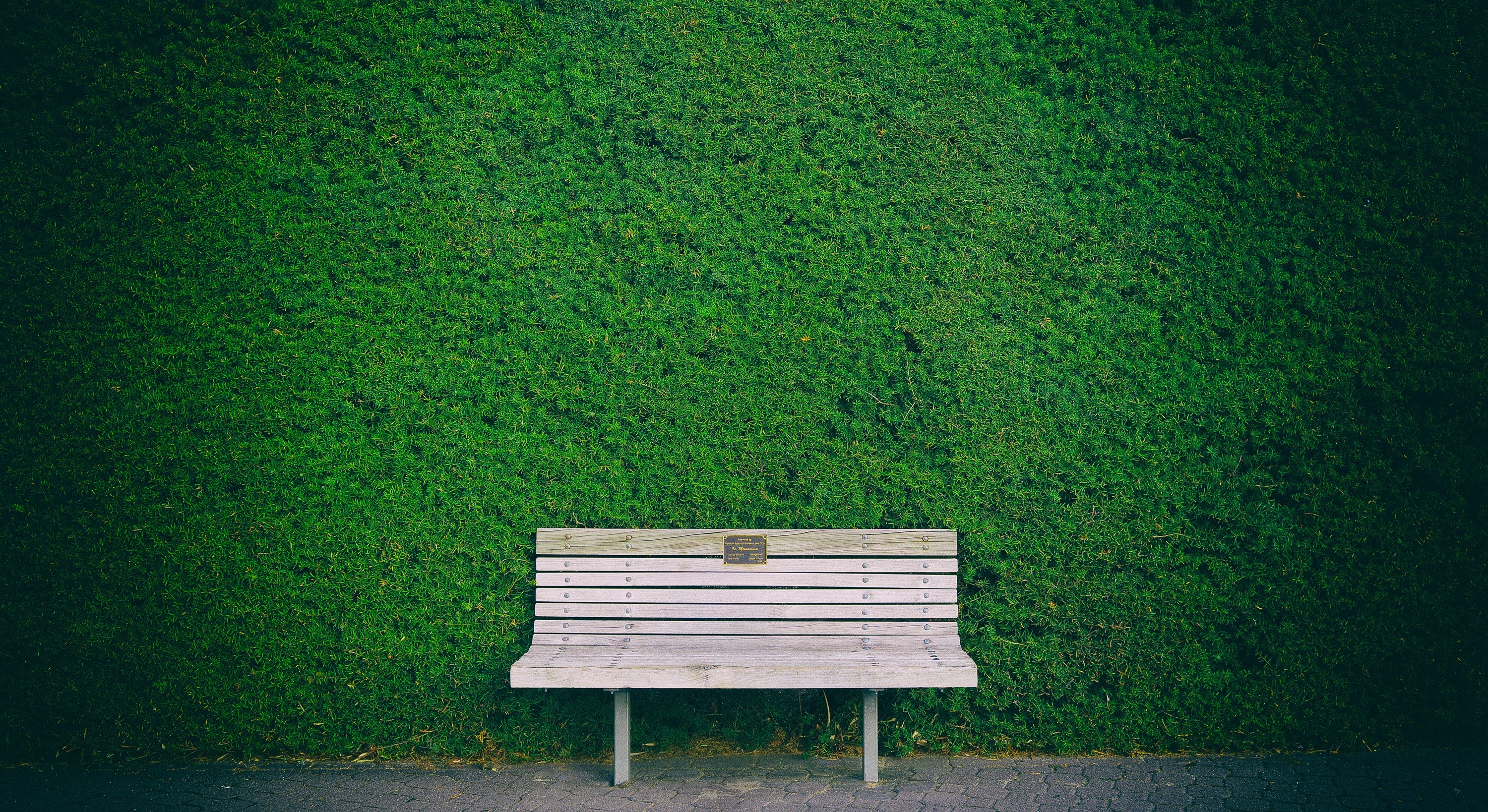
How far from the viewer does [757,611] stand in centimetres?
379

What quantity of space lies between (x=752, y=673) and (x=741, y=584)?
493mm

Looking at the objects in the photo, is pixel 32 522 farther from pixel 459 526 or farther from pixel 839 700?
pixel 839 700

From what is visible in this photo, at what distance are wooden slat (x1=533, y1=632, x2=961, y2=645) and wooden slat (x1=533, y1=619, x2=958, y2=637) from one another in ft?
0.04

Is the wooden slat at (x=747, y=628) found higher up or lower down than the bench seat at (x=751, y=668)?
higher up

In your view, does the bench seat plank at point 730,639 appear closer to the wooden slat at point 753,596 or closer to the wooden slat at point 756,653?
the wooden slat at point 756,653

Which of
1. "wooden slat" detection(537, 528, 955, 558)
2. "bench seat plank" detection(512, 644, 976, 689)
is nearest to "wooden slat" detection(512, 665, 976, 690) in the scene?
"bench seat plank" detection(512, 644, 976, 689)

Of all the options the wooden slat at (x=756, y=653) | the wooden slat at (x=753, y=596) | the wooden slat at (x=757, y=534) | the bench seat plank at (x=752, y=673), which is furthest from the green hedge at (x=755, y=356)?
the bench seat plank at (x=752, y=673)

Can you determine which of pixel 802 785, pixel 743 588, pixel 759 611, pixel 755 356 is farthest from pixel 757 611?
pixel 755 356

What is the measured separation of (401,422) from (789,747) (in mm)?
2508

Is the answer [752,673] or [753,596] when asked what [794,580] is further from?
[752,673]

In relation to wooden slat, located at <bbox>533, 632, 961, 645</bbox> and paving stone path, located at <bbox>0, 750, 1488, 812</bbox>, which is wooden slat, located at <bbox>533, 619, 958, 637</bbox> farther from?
paving stone path, located at <bbox>0, 750, 1488, 812</bbox>

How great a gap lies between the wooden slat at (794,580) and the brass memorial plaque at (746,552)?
6cm

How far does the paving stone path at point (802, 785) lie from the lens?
3451 mm

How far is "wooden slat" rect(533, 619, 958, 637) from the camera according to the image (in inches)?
148
